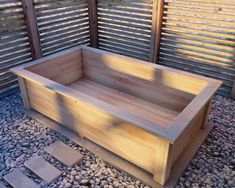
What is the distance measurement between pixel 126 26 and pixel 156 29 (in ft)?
1.81

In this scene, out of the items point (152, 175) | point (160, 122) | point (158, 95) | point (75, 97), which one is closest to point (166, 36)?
point (158, 95)

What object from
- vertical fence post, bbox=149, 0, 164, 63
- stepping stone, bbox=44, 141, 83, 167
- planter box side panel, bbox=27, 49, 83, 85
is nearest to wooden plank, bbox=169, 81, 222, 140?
stepping stone, bbox=44, 141, 83, 167

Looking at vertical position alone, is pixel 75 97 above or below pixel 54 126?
above

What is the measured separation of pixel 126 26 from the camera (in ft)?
11.8

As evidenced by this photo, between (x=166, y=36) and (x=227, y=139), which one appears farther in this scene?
(x=166, y=36)

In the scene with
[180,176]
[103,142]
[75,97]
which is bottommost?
[180,176]

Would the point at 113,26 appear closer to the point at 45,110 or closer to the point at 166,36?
the point at 166,36

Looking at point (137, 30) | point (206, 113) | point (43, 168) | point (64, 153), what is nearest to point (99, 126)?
point (64, 153)

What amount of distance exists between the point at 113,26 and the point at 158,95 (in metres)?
1.68

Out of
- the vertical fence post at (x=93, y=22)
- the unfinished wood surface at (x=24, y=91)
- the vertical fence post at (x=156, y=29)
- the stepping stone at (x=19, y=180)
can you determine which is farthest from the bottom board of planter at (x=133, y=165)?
the vertical fence post at (x=93, y=22)

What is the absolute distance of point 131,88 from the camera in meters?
2.71

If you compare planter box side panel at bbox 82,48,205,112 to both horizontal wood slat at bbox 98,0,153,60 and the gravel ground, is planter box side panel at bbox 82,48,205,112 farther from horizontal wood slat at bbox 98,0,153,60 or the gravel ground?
horizontal wood slat at bbox 98,0,153,60

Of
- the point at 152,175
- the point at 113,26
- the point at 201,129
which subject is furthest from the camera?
the point at 113,26

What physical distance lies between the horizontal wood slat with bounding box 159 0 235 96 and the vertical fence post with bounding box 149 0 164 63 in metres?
0.06
